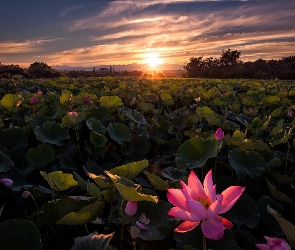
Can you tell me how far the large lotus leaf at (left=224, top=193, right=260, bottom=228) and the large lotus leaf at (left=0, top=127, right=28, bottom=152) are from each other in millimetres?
1368

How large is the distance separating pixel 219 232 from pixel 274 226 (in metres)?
0.75

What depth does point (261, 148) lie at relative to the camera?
1969 millimetres

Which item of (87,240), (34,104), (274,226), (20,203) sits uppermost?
(34,104)

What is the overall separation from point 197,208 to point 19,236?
51 centimetres

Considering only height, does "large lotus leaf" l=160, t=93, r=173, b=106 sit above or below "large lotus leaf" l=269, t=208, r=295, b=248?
above

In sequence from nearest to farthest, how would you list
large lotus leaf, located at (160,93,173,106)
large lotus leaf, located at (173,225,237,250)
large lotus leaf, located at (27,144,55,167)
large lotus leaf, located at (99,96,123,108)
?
1. large lotus leaf, located at (173,225,237,250)
2. large lotus leaf, located at (27,144,55,167)
3. large lotus leaf, located at (99,96,123,108)
4. large lotus leaf, located at (160,93,173,106)

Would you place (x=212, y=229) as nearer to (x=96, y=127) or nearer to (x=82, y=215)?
(x=82, y=215)

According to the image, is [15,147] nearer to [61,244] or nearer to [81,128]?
[81,128]

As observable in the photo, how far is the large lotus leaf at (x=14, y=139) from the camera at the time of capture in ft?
6.59

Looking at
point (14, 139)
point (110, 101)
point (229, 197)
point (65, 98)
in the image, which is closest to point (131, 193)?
point (229, 197)

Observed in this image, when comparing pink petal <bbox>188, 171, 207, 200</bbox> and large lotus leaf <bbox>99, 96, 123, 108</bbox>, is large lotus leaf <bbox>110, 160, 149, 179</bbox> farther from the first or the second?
large lotus leaf <bbox>99, 96, 123, 108</bbox>

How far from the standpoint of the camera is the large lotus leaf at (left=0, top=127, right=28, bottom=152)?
2008mm

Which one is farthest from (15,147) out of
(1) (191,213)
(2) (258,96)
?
(2) (258,96)

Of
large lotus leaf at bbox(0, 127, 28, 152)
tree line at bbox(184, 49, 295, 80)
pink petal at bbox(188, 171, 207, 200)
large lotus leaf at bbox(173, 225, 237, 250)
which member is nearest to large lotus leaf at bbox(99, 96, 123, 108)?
large lotus leaf at bbox(0, 127, 28, 152)
